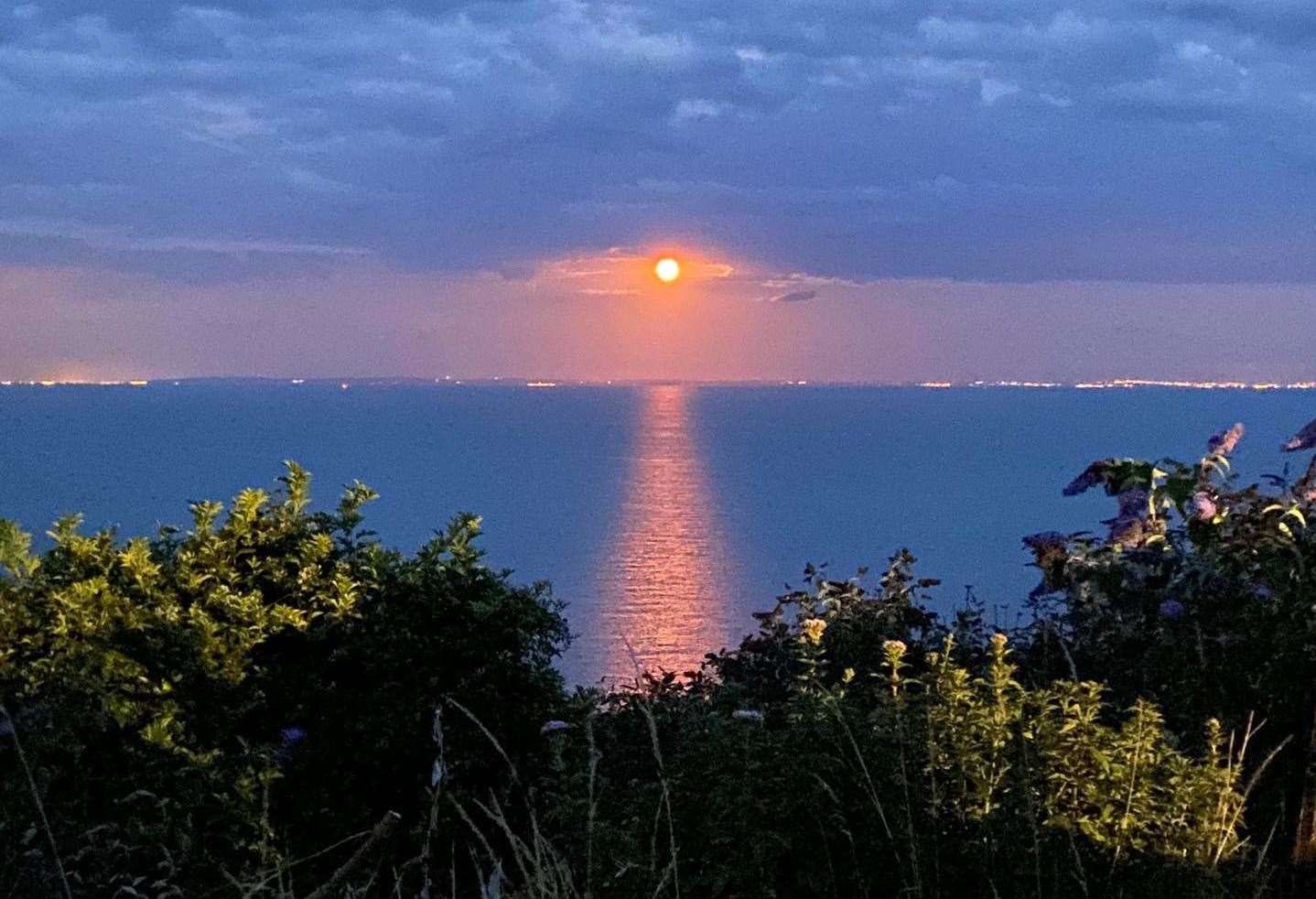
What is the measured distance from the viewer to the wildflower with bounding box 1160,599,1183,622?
632 cm

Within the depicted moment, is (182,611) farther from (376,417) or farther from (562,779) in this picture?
(376,417)

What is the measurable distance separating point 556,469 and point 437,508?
21.0 metres

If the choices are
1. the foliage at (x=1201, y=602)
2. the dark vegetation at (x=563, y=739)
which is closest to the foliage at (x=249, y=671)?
the dark vegetation at (x=563, y=739)

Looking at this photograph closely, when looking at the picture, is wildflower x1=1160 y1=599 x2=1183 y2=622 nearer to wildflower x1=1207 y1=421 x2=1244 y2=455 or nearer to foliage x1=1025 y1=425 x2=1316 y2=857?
foliage x1=1025 y1=425 x2=1316 y2=857

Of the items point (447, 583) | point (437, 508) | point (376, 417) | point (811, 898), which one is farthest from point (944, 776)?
point (376, 417)

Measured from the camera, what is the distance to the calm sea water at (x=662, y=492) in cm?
2689

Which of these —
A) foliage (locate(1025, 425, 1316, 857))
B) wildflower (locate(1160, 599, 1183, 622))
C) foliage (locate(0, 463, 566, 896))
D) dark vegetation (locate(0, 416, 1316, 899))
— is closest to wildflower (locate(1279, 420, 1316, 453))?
dark vegetation (locate(0, 416, 1316, 899))

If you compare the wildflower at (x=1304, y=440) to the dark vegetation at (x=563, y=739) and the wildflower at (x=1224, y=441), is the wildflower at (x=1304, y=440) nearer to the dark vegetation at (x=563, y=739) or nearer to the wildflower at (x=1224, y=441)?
the dark vegetation at (x=563, y=739)

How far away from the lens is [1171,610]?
→ 632 cm

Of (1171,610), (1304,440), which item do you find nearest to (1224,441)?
(1304,440)

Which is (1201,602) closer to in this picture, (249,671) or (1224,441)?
(1224,441)

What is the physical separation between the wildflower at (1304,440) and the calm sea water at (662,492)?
11.6 inches

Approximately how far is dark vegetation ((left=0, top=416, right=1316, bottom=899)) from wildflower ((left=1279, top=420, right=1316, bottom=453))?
23mm

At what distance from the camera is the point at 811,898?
4094mm
